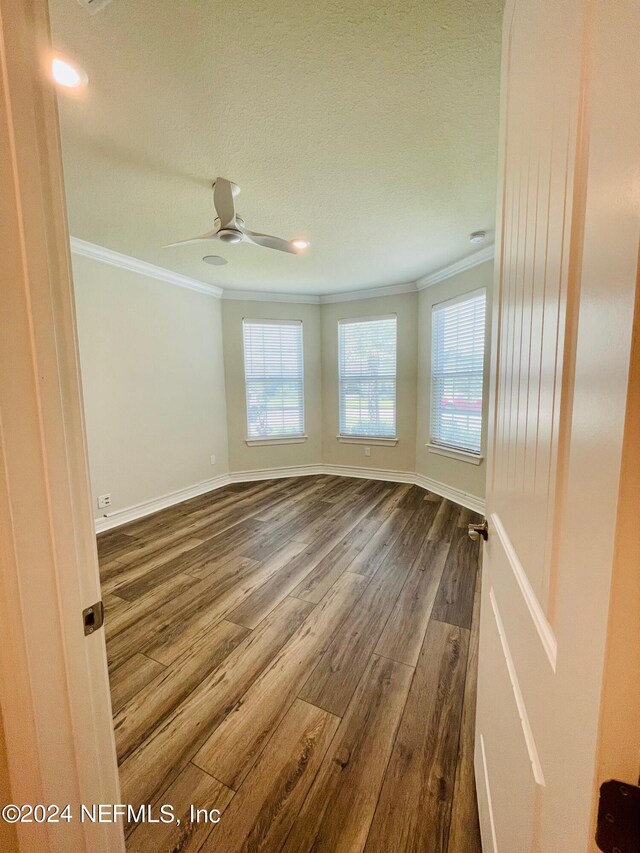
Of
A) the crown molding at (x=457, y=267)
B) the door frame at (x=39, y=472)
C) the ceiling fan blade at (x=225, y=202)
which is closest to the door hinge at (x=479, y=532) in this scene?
the door frame at (x=39, y=472)

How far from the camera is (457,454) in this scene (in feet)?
12.0

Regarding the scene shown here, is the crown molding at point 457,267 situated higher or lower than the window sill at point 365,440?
higher

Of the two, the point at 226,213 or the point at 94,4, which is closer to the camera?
the point at 94,4

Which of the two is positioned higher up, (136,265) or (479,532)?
(136,265)

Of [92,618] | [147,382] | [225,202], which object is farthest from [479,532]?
[147,382]

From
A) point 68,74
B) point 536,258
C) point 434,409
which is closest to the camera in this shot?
point 536,258

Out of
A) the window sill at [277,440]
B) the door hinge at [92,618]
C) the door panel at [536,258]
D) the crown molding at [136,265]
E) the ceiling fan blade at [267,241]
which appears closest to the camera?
the door panel at [536,258]

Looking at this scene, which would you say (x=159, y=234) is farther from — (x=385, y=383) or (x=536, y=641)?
(x=536, y=641)

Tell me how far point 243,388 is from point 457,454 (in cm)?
291

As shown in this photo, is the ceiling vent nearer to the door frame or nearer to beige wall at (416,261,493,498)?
the door frame

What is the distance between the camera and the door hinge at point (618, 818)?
27 cm

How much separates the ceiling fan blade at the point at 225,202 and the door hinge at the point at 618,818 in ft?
7.98

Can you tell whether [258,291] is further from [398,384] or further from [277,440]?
[398,384]

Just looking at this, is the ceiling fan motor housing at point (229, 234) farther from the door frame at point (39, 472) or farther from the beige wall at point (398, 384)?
the beige wall at point (398, 384)
